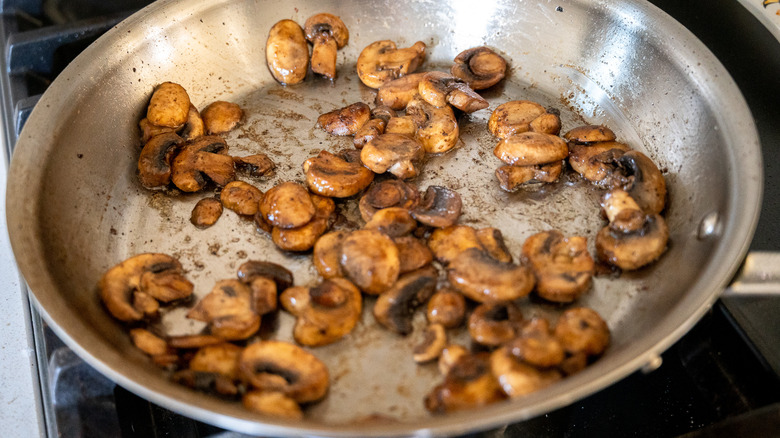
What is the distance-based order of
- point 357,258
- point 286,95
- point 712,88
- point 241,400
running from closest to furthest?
point 241,400, point 357,258, point 712,88, point 286,95

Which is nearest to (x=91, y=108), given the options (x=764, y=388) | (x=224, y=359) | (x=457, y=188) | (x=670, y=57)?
(x=224, y=359)

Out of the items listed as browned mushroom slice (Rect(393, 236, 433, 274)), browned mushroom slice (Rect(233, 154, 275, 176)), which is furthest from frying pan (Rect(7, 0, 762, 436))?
browned mushroom slice (Rect(393, 236, 433, 274))

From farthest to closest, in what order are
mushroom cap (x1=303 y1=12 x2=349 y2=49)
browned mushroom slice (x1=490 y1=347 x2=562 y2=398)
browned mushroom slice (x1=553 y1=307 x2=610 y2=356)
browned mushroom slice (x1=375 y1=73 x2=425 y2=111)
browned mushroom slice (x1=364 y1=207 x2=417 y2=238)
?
mushroom cap (x1=303 y1=12 x2=349 y2=49) < browned mushroom slice (x1=375 y1=73 x2=425 y2=111) < browned mushroom slice (x1=364 y1=207 x2=417 y2=238) < browned mushroom slice (x1=553 y1=307 x2=610 y2=356) < browned mushroom slice (x1=490 y1=347 x2=562 y2=398)

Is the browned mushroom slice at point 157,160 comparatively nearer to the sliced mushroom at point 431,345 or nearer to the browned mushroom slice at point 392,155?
the browned mushroom slice at point 392,155

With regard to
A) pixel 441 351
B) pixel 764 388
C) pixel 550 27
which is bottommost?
pixel 764 388

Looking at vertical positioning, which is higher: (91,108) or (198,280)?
(91,108)

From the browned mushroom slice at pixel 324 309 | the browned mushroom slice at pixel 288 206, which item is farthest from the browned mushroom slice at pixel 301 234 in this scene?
the browned mushroom slice at pixel 324 309

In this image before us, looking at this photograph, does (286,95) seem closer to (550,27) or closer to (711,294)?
(550,27)

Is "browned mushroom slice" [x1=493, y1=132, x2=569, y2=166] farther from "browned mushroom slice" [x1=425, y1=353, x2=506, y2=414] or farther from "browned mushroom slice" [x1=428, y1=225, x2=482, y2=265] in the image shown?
"browned mushroom slice" [x1=425, y1=353, x2=506, y2=414]
